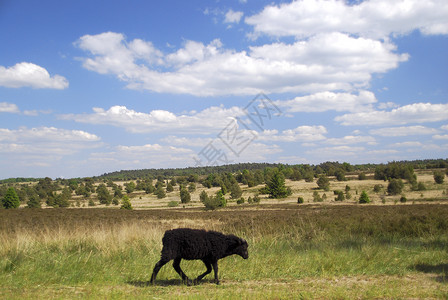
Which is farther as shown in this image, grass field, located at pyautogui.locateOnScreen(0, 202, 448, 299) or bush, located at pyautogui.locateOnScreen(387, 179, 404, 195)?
bush, located at pyautogui.locateOnScreen(387, 179, 404, 195)

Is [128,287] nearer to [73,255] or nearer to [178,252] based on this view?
[178,252]

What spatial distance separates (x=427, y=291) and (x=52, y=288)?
687cm

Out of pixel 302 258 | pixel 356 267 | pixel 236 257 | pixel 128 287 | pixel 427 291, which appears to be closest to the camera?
pixel 427 291

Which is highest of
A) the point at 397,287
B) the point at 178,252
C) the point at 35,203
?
the point at 178,252

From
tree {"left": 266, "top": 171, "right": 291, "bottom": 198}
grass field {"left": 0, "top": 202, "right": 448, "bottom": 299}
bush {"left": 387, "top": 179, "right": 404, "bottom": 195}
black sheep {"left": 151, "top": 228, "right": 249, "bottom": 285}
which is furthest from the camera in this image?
tree {"left": 266, "top": 171, "right": 291, "bottom": 198}

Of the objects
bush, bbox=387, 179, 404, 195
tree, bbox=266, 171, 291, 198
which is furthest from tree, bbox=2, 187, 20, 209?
bush, bbox=387, 179, 404, 195

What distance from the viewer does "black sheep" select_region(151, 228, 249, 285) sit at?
6.23 m

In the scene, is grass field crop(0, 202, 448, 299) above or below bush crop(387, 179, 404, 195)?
above

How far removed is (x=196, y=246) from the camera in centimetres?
629

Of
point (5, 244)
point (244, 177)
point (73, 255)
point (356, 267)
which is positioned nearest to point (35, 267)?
point (73, 255)

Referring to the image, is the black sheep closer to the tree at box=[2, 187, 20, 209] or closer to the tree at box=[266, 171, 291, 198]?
the tree at box=[2, 187, 20, 209]

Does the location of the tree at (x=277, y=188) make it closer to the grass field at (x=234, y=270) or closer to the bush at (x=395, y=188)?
the bush at (x=395, y=188)

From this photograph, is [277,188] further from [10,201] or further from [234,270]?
[234,270]

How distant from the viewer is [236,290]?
19.3 feet
